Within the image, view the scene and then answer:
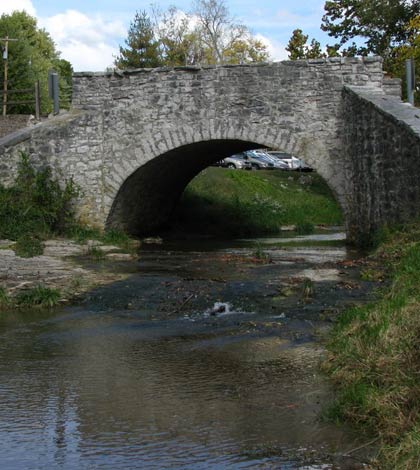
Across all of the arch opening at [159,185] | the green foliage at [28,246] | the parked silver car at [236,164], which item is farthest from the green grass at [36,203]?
the parked silver car at [236,164]

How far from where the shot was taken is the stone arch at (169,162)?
50.9 feet

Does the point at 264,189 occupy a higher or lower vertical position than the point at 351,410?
higher

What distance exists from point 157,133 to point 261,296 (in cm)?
746

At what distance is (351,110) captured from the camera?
14586 millimetres

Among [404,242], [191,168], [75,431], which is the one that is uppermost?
[191,168]

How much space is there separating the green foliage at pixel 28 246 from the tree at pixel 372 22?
2873 cm

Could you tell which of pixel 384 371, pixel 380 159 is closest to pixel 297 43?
pixel 380 159

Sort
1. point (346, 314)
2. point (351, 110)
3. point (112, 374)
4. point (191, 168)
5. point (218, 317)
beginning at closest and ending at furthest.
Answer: point (112, 374), point (346, 314), point (218, 317), point (351, 110), point (191, 168)

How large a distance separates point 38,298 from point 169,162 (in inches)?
340

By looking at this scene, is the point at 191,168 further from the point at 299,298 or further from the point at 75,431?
the point at 75,431

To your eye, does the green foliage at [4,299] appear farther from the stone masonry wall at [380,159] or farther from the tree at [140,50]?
the tree at [140,50]

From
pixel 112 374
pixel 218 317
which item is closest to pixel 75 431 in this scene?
pixel 112 374

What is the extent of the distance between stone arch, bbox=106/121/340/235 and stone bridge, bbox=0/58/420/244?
26 mm

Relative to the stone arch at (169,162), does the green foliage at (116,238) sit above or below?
below
